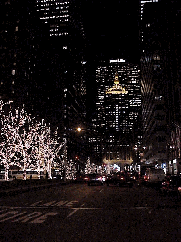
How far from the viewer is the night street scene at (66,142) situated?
1304cm

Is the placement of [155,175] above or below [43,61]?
below

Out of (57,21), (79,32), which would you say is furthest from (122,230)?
(79,32)

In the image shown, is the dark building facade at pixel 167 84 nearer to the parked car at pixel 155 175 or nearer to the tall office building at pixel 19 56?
the parked car at pixel 155 175

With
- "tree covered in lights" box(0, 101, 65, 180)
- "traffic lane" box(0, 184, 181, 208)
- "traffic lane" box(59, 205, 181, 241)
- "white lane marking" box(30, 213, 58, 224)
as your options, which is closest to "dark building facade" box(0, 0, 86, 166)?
"tree covered in lights" box(0, 101, 65, 180)

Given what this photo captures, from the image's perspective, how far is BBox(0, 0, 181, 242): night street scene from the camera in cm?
1304

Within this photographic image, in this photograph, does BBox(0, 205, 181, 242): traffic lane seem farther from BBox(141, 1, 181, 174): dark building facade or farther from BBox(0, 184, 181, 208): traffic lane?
BBox(141, 1, 181, 174): dark building facade

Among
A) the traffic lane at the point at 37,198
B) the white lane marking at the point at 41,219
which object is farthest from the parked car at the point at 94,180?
the white lane marking at the point at 41,219

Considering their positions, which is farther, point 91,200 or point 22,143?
point 22,143

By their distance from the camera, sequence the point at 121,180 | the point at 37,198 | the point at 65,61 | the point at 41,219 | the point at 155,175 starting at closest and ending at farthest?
the point at 41,219 → the point at 37,198 → the point at 155,175 → the point at 121,180 → the point at 65,61

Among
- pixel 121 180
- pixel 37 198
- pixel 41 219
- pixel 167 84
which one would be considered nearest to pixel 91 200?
pixel 37 198

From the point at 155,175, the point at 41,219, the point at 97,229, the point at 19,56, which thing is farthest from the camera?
the point at 19,56

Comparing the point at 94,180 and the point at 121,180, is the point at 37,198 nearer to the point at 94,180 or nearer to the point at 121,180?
the point at 121,180

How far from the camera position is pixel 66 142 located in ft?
334

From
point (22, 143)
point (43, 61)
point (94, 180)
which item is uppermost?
point (43, 61)
